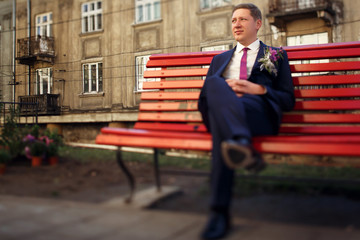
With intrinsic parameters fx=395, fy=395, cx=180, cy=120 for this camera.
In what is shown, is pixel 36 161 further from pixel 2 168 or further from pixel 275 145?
pixel 275 145

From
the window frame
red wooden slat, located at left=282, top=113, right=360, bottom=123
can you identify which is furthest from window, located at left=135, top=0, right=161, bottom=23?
red wooden slat, located at left=282, top=113, right=360, bottom=123

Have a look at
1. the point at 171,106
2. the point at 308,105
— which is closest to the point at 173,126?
the point at 171,106

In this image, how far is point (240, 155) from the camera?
5.90 ft

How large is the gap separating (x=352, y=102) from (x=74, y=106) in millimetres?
15637

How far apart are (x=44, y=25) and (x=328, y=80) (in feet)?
60.2

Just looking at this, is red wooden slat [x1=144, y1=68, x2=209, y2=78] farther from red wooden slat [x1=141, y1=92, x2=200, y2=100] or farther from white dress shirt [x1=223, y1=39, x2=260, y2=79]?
→ white dress shirt [x1=223, y1=39, x2=260, y2=79]

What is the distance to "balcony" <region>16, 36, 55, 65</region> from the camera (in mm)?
17953

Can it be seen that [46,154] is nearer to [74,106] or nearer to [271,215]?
[271,215]

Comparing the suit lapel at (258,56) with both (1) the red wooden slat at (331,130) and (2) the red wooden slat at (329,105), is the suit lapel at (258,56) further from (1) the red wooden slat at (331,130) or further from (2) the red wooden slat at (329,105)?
(1) the red wooden slat at (331,130)

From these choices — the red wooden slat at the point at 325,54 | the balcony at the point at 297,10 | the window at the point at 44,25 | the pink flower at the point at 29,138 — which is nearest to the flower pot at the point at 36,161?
the pink flower at the point at 29,138

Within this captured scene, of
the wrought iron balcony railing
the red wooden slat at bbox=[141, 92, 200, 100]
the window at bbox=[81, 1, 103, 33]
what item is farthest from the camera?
the window at bbox=[81, 1, 103, 33]

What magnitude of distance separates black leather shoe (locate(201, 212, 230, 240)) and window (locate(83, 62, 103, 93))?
15.8 metres

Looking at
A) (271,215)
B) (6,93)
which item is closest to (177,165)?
(271,215)

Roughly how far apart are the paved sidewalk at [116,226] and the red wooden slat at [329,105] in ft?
3.90
